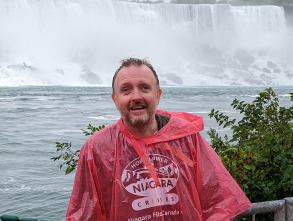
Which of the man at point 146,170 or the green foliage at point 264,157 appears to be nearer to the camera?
the man at point 146,170

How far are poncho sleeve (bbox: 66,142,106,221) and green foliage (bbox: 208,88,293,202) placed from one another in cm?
125

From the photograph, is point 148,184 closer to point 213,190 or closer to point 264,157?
point 213,190

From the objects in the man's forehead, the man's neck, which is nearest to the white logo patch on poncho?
the man's neck

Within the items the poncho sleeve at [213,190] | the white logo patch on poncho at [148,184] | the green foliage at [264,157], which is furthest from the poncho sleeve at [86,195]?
the green foliage at [264,157]

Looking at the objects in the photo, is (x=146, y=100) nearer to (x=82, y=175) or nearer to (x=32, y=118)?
(x=82, y=175)

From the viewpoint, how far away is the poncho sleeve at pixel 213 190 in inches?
76.5

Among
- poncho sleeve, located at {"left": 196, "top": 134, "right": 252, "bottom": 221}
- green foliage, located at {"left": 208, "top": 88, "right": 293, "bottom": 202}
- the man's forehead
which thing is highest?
the man's forehead

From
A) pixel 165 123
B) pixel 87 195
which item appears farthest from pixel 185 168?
pixel 87 195

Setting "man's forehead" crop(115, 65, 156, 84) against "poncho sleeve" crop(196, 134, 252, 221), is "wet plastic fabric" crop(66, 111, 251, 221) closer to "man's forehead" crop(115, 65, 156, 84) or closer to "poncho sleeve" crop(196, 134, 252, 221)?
"poncho sleeve" crop(196, 134, 252, 221)

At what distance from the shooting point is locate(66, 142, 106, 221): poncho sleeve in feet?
6.09

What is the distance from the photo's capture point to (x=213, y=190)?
196cm

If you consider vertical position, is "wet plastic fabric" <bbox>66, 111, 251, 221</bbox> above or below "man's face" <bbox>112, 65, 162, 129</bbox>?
below

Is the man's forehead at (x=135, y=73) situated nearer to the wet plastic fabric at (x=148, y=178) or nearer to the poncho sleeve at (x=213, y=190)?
the wet plastic fabric at (x=148, y=178)

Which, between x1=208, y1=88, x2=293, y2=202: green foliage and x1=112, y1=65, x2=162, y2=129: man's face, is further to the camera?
x1=208, y1=88, x2=293, y2=202: green foliage
